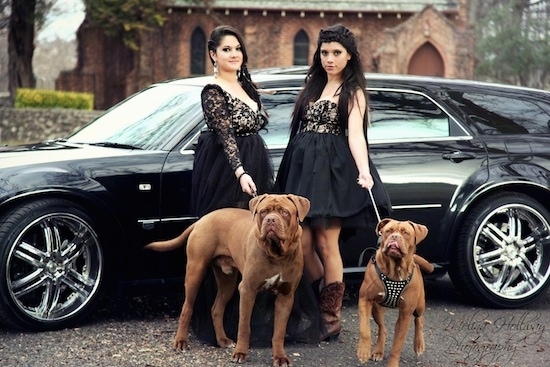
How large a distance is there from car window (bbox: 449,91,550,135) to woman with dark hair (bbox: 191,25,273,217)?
2.18 metres

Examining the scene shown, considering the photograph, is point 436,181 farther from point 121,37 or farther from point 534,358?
point 121,37

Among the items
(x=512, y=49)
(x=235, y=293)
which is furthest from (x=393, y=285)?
(x=512, y=49)

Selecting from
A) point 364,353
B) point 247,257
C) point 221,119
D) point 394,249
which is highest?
point 221,119

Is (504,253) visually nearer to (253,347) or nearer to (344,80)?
(344,80)

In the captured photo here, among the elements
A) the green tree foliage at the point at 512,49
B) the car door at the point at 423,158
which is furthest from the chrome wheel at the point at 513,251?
the green tree foliage at the point at 512,49

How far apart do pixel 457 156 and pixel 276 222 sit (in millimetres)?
2594

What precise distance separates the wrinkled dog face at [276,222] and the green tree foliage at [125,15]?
29.8 metres

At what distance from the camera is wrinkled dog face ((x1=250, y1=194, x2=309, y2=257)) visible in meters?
5.34

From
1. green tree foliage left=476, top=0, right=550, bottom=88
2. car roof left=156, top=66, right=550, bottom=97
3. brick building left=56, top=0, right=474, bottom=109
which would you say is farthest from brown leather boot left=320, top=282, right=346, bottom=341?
green tree foliage left=476, top=0, right=550, bottom=88

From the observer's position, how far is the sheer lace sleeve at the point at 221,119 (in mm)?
6004

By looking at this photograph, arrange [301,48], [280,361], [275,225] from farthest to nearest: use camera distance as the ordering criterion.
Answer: [301,48] < [280,361] < [275,225]

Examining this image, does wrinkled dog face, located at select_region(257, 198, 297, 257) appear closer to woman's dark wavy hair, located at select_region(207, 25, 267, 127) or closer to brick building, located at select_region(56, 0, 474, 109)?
woman's dark wavy hair, located at select_region(207, 25, 267, 127)

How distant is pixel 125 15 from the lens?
34.7 metres

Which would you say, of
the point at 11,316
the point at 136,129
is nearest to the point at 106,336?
the point at 11,316
